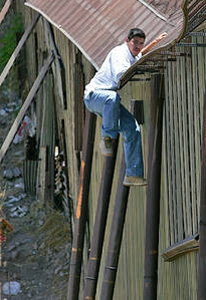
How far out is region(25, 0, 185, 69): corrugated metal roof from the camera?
22.0ft

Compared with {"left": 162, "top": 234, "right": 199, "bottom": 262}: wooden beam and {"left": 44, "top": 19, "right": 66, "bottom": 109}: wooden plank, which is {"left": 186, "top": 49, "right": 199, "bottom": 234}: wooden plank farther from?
{"left": 44, "top": 19, "right": 66, "bottom": 109}: wooden plank

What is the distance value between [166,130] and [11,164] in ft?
34.4

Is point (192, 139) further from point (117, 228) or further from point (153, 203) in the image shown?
point (117, 228)

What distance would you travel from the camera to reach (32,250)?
13992mm

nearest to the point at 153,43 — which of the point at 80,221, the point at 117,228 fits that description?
the point at 117,228

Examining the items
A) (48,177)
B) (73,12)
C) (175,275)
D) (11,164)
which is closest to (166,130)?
(175,275)

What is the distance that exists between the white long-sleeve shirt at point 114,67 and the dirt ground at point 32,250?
5650 millimetres

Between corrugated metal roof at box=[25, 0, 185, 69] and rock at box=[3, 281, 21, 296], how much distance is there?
429cm

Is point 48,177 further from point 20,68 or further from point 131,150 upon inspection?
point 131,150

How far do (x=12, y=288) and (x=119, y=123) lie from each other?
246 inches

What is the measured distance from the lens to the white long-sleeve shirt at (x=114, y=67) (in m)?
6.38

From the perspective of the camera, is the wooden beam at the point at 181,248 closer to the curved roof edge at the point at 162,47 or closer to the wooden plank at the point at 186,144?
the wooden plank at the point at 186,144

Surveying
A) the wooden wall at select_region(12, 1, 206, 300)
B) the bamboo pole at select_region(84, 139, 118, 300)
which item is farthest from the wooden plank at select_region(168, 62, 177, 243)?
the bamboo pole at select_region(84, 139, 118, 300)

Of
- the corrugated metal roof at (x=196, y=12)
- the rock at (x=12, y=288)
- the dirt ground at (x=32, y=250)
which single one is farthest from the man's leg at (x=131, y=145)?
the rock at (x=12, y=288)
